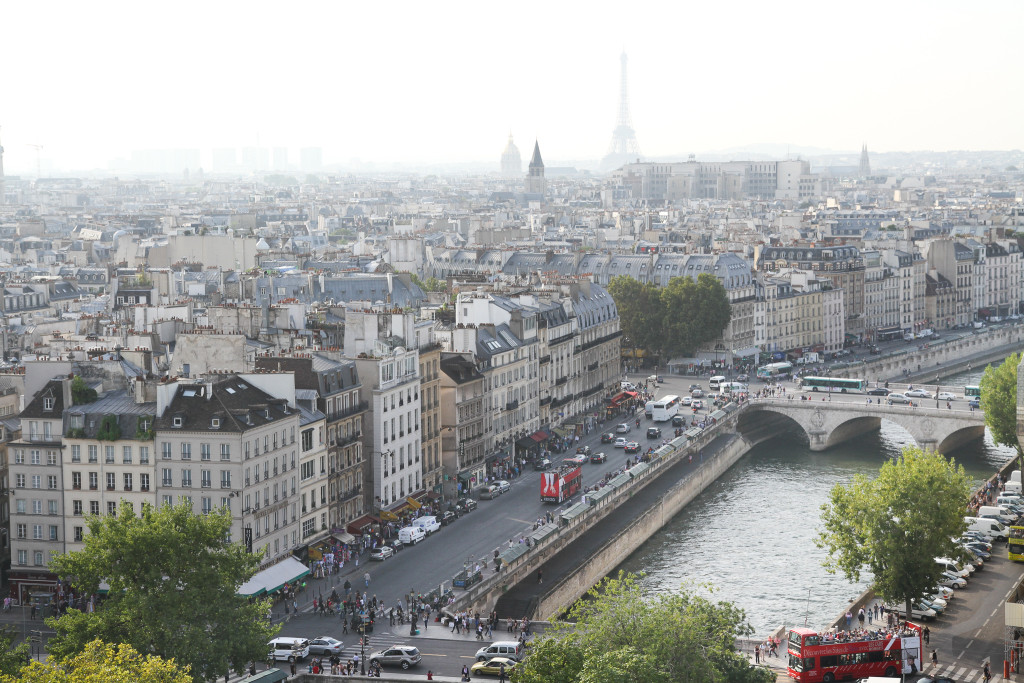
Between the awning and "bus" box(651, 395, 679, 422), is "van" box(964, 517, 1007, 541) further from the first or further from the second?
"bus" box(651, 395, 679, 422)

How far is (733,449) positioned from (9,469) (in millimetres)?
→ 36515

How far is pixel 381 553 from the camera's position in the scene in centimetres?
5225

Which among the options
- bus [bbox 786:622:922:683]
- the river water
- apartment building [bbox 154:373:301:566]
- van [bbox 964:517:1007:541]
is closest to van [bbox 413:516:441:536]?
apartment building [bbox 154:373:301:566]

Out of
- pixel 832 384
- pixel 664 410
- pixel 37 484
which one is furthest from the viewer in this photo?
pixel 832 384

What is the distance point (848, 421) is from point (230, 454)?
4202cm

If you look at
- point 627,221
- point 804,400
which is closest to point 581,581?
point 804,400

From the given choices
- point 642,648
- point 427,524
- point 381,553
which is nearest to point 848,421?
point 427,524

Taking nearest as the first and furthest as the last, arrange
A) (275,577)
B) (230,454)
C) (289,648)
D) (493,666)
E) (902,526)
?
1. (493,666)
2. (289,648)
3. (902,526)
4. (230,454)
5. (275,577)

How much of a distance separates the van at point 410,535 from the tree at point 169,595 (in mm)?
14636

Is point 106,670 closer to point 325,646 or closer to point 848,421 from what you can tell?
point 325,646

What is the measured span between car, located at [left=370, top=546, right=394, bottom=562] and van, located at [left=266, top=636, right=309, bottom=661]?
9.82 metres

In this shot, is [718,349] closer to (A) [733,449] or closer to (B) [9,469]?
(A) [733,449]

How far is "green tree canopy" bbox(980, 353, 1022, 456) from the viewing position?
69.6 metres

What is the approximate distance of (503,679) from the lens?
39.5 m
